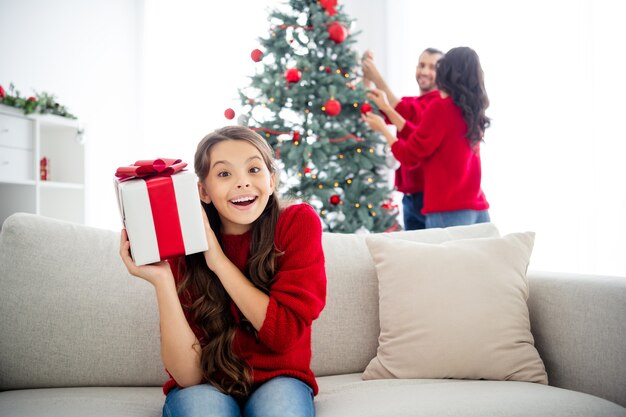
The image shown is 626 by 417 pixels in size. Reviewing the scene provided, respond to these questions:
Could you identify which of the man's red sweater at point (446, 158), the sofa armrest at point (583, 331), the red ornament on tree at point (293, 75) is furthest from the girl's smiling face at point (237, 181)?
the red ornament on tree at point (293, 75)

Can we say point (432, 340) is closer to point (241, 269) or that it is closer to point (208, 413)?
point (241, 269)

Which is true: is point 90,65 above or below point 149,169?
above

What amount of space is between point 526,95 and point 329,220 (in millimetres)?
1417

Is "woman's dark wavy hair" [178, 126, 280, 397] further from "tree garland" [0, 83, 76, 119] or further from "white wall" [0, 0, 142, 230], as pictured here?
"white wall" [0, 0, 142, 230]

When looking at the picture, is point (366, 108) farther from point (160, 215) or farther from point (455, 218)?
point (160, 215)

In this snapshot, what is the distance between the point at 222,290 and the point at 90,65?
443cm

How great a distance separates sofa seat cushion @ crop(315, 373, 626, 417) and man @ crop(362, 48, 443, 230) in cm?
181

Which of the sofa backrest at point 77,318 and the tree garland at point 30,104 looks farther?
the tree garland at point 30,104

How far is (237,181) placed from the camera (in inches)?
51.2

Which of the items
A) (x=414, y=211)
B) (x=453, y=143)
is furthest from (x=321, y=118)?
(x=453, y=143)

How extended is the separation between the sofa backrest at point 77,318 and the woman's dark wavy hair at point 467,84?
149 cm

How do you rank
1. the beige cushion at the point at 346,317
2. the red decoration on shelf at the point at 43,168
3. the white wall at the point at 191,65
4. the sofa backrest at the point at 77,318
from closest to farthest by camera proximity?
the sofa backrest at the point at 77,318
the beige cushion at the point at 346,317
the red decoration on shelf at the point at 43,168
the white wall at the point at 191,65

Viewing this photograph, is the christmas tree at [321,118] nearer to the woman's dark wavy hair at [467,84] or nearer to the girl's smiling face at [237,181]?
the woman's dark wavy hair at [467,84]

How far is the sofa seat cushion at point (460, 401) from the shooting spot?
122 cm
